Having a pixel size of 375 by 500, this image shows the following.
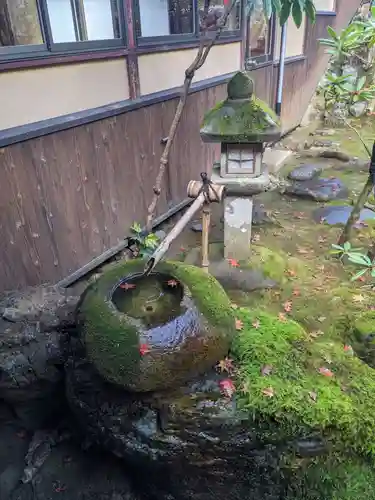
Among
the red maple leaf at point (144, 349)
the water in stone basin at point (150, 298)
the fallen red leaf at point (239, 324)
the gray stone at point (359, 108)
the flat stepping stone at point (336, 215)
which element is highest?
the water in stone basin at point (150, 298)

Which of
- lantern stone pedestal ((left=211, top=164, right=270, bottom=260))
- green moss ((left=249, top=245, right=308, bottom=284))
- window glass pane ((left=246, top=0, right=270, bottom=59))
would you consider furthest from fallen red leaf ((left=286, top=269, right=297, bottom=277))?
window glass pane ((left=246, top=0, right=270, bottom=59))

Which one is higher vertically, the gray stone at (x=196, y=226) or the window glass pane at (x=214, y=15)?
the window glass pane at (x=214, y=15)

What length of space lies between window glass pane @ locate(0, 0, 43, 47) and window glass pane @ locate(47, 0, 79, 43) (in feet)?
0.59

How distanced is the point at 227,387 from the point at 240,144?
269 cm

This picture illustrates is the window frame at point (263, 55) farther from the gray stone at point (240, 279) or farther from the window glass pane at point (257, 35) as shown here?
the gray stone at point (240, 279)

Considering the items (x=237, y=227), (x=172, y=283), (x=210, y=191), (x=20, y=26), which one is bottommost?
(x=237, y=227)

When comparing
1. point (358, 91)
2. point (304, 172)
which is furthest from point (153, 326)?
point (304, 172)

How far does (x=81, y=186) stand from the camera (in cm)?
450

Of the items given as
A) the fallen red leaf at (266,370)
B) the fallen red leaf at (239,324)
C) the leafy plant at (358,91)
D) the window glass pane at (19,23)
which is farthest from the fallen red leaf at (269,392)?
the leafy plant at (358,91)

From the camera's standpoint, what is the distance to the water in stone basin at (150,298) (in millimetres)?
2609

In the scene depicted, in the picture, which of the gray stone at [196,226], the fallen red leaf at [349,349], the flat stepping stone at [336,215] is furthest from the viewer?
the flat stepping stone at [336,215]

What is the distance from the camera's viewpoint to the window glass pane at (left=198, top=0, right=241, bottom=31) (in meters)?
4.51

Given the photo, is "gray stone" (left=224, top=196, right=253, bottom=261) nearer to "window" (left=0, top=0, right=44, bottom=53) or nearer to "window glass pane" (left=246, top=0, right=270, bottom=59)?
"window" (left=0, top=0, right=44, bottom=53)

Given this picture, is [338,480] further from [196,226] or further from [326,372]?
[196,226]
